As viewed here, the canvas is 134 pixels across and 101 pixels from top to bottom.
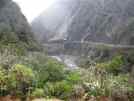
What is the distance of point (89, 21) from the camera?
68688 millimetres

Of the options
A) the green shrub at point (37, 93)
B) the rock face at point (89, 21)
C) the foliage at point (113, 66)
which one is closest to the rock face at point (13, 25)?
the foliage at point (113, 66)

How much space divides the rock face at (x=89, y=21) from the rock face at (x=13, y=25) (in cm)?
1669

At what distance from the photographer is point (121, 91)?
685 inches

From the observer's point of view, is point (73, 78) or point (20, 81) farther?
point (73, 78)

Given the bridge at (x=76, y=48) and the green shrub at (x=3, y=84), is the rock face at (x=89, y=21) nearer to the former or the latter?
the bridge at (x=76, y=48)

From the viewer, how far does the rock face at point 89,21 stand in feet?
191

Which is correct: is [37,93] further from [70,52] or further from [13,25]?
[70,52]

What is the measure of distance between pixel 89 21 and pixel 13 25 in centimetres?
2643

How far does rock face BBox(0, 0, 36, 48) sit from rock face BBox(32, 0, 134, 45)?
54.8 ft

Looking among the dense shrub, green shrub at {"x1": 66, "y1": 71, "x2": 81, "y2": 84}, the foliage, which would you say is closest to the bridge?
the foliage

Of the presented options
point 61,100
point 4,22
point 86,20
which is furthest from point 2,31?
point 86,20

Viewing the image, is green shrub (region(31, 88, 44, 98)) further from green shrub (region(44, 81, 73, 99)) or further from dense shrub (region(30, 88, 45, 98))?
green shrub (region(44, 81, 73, 99))

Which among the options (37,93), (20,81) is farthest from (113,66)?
(20,81)

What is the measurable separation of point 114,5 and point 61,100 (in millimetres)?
52206
